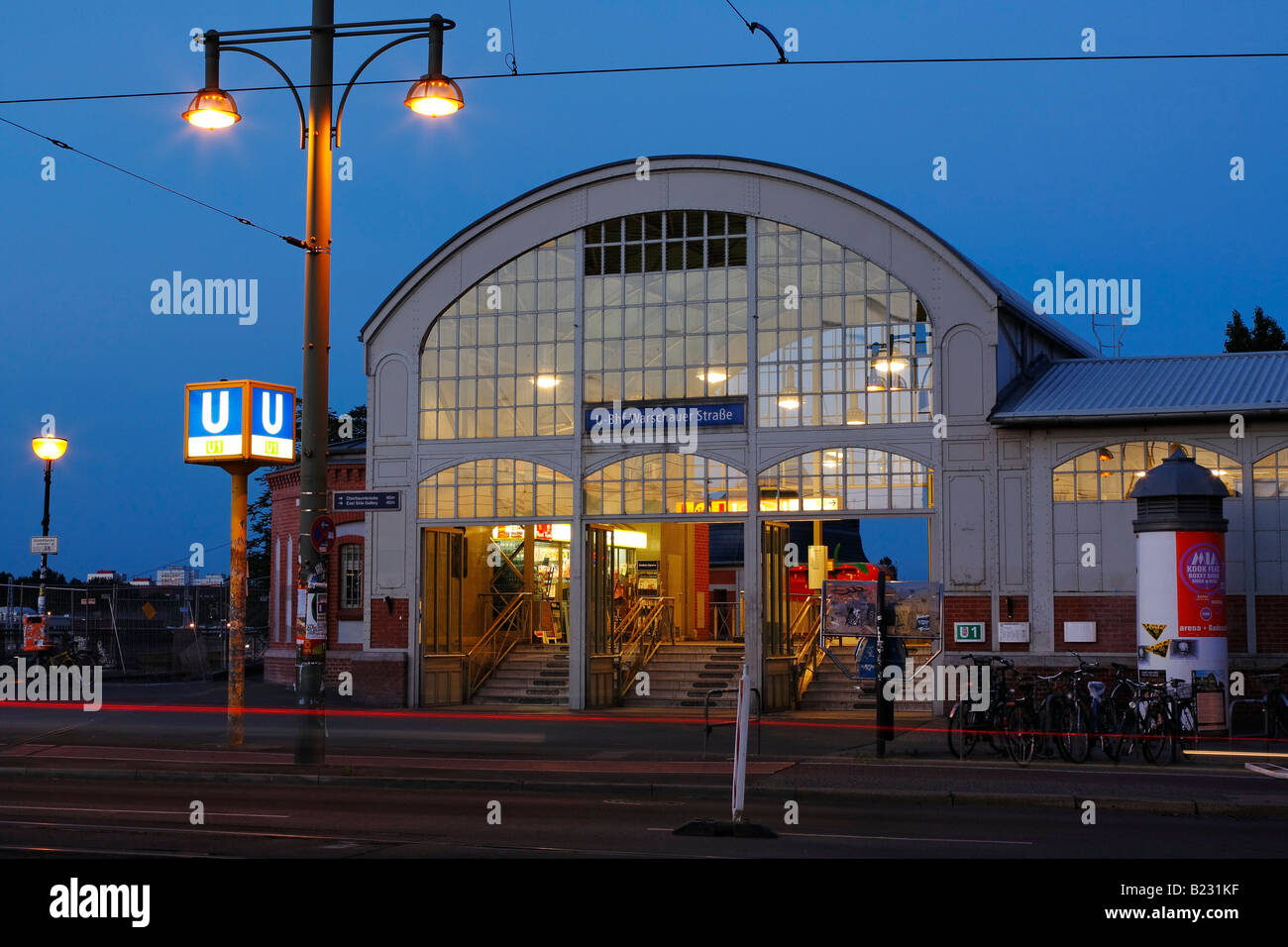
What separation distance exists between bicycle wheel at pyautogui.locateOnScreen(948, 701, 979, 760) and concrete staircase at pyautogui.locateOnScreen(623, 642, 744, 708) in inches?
363

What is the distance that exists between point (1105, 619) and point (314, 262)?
51.4 feet

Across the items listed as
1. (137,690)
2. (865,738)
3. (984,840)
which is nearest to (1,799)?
(984,840)

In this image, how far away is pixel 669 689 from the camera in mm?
31266

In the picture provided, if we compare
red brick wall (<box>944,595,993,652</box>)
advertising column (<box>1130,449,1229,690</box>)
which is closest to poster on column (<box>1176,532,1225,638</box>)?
advertising column (<box>1130,449,1229,690</box>)

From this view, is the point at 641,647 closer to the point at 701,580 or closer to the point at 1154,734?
the point at 701,580

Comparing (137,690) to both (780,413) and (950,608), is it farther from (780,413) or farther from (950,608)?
(950,608)

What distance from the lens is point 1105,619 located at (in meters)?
26.4

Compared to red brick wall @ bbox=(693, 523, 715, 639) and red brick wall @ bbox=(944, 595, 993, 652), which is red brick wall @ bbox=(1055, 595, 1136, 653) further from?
red brick wall @ bbox=(693, 523, 715, 639)

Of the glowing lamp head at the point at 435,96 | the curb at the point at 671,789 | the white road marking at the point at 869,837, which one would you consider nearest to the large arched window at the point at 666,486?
the curb at the point at 671,789

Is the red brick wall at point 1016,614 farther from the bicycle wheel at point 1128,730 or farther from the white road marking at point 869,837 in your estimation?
the white road marking at point 869,837

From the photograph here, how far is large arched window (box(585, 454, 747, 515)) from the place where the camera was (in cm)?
2897

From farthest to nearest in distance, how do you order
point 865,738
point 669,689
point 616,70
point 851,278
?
point 669,689 < point 851,278 < point 865,738 < point 616,70
